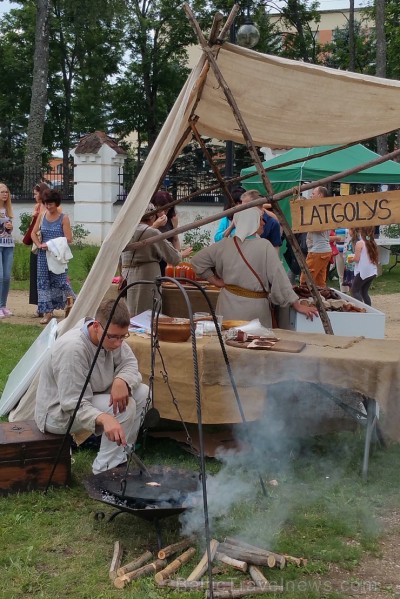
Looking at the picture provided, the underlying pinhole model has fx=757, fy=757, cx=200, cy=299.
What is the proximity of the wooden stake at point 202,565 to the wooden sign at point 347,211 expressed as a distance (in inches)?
87.1

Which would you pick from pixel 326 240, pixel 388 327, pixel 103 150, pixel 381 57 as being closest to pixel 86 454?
pixel 326 240

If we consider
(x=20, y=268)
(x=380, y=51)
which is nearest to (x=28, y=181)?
(x=20, y=268)

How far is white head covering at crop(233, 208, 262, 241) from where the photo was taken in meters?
5.17

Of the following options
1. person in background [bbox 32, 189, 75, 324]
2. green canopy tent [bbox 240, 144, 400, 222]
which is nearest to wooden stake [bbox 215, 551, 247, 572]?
person in background [bbox 32, 189, 75, 324]

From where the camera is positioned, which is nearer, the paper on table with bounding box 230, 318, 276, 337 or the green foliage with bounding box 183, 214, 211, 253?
the paper on table with bounding box 230, 318, 276, 337

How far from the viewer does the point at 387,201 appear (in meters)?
4.66

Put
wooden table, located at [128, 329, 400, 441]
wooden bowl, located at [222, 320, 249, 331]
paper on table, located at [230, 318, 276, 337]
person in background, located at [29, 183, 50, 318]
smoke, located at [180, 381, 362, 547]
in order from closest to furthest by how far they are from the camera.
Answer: smoke, located at [180, 381, 362, 547], wooden table, located at [128, 329, 400, 441], paper on table, located at [230, 318, 276, 337], wooden bowl, located at [222, 320, 249, 331], person in background, located at [29, 183, 50, 318]

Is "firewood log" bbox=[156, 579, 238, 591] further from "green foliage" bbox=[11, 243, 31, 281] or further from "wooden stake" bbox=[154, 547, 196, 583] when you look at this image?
"green foliage" bbox=[11, 243, 31, 281]

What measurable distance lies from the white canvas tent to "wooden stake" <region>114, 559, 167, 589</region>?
5.89ft

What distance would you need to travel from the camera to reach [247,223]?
17.0 feet

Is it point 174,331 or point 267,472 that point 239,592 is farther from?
point 174,331

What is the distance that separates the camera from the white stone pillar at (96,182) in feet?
61.5

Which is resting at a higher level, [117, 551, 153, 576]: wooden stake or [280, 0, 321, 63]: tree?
[280, 0, 321, 63]: tree

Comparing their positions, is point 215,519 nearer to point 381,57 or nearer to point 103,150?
point 103,150
